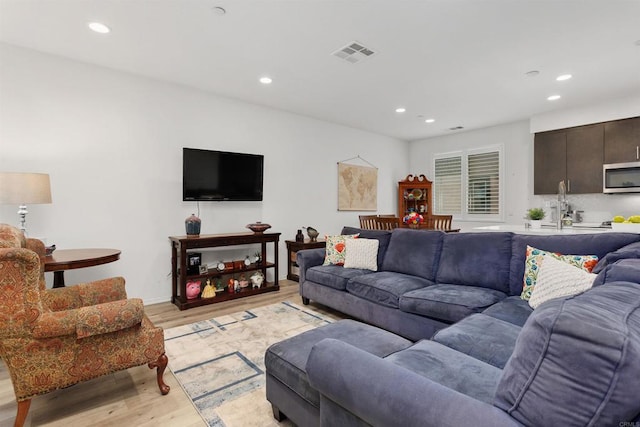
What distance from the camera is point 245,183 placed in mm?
4414

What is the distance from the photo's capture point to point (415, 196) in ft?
21.9

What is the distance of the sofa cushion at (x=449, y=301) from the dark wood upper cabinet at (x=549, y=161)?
3.49m

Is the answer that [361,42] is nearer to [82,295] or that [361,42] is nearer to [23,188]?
[82,295]

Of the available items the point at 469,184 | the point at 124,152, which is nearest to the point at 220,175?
the point at 124,152

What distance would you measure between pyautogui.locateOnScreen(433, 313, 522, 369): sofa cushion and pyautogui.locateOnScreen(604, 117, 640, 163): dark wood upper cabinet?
4.20 metres

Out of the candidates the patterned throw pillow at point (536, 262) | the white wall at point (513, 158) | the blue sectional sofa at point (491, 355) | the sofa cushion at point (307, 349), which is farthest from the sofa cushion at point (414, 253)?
the white wall at point (513, 158)

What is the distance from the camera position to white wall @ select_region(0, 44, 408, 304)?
3111 millimetres

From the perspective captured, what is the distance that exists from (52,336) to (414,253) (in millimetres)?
2907

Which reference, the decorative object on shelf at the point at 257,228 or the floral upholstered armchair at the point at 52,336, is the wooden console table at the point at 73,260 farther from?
the decorative object on shelf at the point at 257,228

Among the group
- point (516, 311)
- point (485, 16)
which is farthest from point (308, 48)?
point (516, 311)

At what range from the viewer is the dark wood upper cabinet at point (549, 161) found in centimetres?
491

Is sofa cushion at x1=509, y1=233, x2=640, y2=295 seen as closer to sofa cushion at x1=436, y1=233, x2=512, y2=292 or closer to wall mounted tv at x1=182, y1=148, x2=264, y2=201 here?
sofa cushion at x1=436, y1=233, x2=512, y2=292

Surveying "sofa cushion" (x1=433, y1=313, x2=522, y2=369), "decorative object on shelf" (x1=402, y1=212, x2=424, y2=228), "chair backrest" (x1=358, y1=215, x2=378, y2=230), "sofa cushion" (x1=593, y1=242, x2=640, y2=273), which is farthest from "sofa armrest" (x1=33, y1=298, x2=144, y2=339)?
"decorative object on shelf" (x1=402, y1=212, x2=424, y2=228)

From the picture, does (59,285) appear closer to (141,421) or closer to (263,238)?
(141,421)
